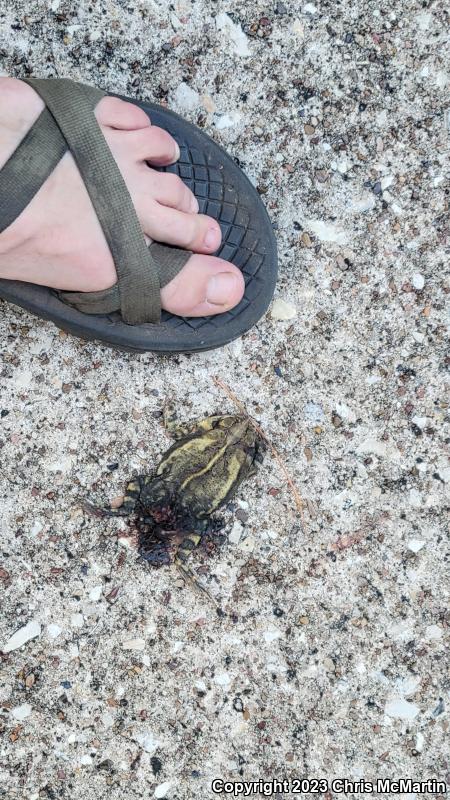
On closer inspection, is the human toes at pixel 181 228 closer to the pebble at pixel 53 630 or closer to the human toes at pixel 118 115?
the human toes at pixel 118 115

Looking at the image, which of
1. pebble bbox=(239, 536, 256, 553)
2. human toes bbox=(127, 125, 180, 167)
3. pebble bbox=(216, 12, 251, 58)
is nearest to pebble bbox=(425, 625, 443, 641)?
pebble bbox=(239, 536, 256, 553)

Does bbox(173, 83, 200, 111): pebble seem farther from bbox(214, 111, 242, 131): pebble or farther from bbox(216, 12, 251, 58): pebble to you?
bbox(216, 12, 251, 58): pebble

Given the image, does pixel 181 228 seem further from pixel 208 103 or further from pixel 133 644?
pixel 133 644

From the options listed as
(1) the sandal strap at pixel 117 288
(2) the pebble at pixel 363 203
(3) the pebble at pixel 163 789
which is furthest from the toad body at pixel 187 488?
(2) the pebble at pixel 363 203

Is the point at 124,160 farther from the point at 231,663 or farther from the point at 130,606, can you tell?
the point at 231,663

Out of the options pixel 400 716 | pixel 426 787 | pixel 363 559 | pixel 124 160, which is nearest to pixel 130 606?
pixel 363 559

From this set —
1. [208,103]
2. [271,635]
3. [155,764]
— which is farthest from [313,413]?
[155,764]
